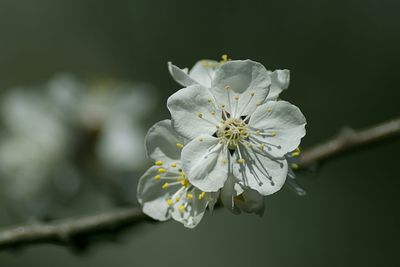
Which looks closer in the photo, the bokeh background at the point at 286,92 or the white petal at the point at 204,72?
the white petal at the point at 204,72

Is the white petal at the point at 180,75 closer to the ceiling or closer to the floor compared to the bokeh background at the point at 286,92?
closer to the ceiling

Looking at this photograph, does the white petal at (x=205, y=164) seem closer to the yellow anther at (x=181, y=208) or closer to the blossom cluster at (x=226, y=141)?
the blossom cluster at (x=226, y=141)

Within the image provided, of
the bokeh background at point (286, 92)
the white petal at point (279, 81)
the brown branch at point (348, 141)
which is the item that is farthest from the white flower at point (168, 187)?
the bokeh background at point (286, 92)

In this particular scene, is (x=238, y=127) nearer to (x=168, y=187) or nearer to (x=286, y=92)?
(x=168, y=187)

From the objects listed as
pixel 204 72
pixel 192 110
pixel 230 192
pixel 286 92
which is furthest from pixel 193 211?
pixel 286 92

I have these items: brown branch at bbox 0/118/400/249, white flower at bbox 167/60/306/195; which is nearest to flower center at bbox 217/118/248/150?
white flower at bbox 167/60/306/195

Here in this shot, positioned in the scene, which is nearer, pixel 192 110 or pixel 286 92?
pixel 192 110

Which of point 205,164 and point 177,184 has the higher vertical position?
point 205,164
